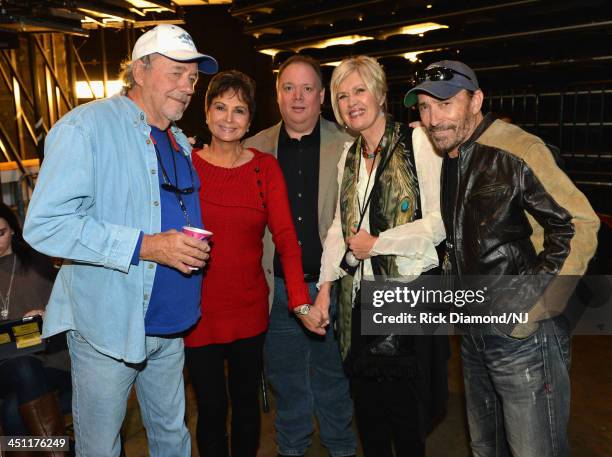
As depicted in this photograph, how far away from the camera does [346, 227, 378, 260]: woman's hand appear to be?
2.25 m

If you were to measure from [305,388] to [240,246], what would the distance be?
931 mm

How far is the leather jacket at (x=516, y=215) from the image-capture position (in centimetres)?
181

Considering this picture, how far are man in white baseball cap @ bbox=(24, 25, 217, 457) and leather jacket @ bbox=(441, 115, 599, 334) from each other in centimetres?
92

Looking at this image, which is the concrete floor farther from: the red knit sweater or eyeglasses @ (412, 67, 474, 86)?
eyeglasses @ (412, 67, 474, 86)

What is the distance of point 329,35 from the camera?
554 centimetres

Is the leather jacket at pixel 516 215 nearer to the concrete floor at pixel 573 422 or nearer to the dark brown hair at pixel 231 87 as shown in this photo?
the dark brown hair at pixel 231 87

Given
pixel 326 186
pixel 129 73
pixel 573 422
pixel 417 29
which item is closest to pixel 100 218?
pixel 129 73

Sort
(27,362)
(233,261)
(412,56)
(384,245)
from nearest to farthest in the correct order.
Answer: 1. (384,245)
2. (233,261)
3. (27,362)
4. (412,56)

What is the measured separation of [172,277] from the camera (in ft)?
6.56

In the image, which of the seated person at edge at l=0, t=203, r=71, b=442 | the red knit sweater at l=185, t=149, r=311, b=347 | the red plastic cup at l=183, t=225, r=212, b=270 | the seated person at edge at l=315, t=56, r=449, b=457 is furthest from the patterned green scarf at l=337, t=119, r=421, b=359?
the seated person at edge at l=0, t=203, r=71, b=442

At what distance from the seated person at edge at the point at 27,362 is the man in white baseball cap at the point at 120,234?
0.75 metres

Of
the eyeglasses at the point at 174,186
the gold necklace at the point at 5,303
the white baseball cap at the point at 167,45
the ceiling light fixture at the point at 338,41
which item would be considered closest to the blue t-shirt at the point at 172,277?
the eyeglasses at the point at 174,186

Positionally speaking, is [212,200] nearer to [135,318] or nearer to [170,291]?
[170,291]

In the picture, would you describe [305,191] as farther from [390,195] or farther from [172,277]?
[172,277]
